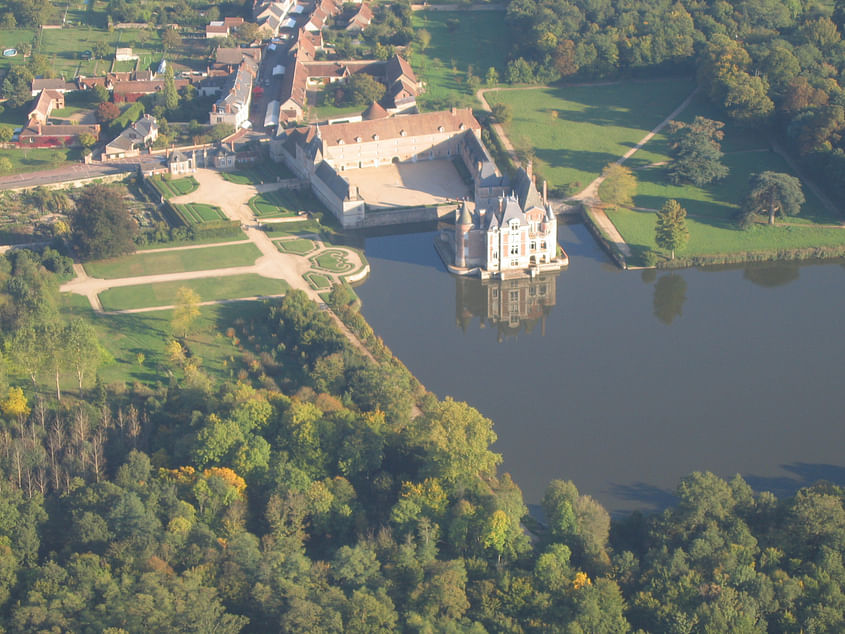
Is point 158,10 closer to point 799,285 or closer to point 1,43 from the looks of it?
point 1,43

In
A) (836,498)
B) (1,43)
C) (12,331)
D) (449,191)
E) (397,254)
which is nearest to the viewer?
(836,498)

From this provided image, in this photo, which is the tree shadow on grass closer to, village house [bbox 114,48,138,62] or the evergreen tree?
the evergreen tree

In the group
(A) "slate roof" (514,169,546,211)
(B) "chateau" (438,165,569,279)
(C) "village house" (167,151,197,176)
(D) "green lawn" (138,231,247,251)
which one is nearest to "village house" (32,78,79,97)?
(C) "village house" (167,151,197,176)

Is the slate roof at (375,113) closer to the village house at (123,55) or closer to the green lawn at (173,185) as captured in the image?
the green lawn at (173,185)

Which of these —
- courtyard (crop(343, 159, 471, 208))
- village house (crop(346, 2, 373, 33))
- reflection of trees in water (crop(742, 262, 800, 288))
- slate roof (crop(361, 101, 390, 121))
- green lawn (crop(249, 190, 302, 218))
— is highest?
village house (crop(346, 2, 373, 33))

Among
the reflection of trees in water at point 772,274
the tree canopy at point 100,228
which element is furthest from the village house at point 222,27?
the reflection of trees in water at point 772,274

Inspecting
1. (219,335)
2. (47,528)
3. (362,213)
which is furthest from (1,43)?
(47,528)
